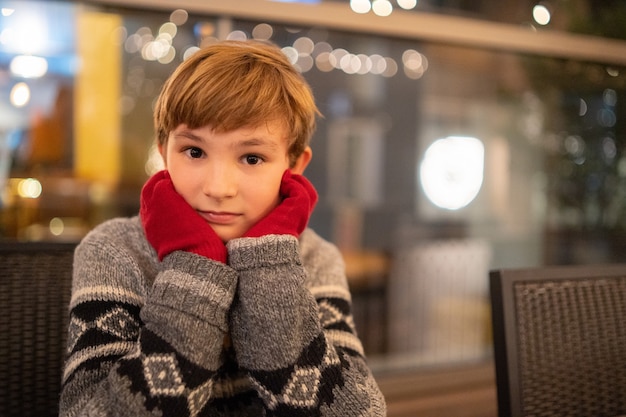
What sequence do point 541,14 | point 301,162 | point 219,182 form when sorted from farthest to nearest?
1. point 541,14
2. point 301,162
3. point 219,182

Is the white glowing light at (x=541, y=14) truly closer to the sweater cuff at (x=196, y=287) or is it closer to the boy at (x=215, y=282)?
the boy at (x=215, y=282)

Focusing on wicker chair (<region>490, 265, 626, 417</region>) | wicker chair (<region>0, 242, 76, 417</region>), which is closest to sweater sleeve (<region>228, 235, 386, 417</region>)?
wicker chair (<region>490, 265, 626, 417</region>)

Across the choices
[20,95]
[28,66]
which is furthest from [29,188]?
[28,66]

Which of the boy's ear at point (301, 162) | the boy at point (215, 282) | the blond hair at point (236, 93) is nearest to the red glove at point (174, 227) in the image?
the boy at point (215, 282)

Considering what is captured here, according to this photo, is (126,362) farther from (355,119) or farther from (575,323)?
(355,119)

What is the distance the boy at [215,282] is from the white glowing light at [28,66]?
2.10m

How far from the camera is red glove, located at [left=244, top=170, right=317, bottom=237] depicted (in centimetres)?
95

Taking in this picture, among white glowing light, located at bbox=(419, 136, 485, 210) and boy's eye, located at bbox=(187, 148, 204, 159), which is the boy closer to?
boy's eye, located at bbox=(187, 148, 204, 159)

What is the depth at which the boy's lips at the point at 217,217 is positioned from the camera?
37.3 inches

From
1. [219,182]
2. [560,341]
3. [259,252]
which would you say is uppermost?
[219,182]

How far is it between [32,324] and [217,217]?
47cm

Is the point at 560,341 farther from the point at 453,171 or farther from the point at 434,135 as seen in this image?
the point at 434,135

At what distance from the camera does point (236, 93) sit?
0.91m

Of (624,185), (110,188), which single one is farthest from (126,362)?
(110,188)
